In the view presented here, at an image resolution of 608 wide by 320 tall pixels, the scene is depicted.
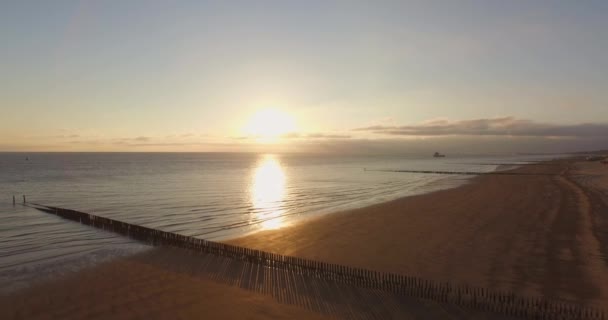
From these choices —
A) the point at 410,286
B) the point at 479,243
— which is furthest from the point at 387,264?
the point at 479,243

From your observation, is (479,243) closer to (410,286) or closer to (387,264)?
(387,264)

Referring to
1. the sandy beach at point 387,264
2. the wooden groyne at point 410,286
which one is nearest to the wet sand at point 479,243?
the sandy beach at point 387,264

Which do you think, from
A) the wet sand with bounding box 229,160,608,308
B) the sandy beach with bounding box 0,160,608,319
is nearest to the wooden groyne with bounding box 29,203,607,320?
the sandy beach with bounding box 0,160,608,319

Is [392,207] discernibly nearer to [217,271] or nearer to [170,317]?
[217,271]

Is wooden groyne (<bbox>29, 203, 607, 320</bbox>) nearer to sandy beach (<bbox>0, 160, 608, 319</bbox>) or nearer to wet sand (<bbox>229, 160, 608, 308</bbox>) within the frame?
sandy beach (<bbox>0, 160, 608, 319</bbox>)

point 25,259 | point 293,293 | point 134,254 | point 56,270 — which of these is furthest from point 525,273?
point 25,259

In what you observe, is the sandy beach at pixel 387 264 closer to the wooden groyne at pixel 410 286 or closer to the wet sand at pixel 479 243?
the wet sand at pixel 479 243
